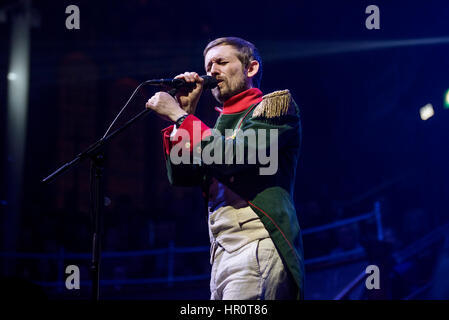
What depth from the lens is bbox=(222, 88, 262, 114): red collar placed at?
6.44ft

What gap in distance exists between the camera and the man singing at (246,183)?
1632mm

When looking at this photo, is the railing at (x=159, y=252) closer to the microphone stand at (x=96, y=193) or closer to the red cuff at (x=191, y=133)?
the microphone stand at (x=96, y=193)

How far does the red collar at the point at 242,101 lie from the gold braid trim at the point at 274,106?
0.49 feet

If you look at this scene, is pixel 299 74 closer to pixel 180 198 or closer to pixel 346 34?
pixel 346 34

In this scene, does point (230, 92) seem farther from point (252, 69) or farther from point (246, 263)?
point (246, 263)

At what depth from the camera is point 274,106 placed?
1774 mm

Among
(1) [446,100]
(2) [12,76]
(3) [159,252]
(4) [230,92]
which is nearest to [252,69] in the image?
(4) [230,92]

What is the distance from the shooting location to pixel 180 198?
32.2ft

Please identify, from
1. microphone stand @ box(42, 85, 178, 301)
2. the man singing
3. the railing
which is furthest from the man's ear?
the railing

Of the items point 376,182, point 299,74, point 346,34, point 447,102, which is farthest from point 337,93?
point 447,102

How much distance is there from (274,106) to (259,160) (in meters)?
0.23

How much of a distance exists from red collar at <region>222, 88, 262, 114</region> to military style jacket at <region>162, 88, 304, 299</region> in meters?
0.07

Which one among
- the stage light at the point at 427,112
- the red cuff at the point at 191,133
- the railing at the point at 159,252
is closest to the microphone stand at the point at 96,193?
the red cuff at the point at 191,133

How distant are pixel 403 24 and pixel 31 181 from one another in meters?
7.10
